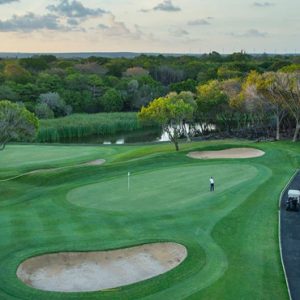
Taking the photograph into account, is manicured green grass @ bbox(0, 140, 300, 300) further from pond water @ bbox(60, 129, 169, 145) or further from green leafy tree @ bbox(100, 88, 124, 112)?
green leafy tree @ bbox(100, 88, 124, 112)

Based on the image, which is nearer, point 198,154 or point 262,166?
point 262,166

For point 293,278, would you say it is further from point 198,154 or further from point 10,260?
point 198,154

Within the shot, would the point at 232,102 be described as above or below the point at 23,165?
above

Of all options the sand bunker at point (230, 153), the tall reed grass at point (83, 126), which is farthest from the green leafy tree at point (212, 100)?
the sand bunker at point (230, 153)

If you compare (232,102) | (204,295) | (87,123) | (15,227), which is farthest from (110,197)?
(87,123)

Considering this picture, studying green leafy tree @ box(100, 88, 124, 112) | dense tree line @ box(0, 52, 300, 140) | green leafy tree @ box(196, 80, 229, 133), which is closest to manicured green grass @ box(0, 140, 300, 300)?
dense tree line @ box(0, 52, 300, 140)

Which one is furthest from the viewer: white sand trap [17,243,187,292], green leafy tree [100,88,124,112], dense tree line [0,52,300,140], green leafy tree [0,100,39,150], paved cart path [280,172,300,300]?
green leafy tree [100,88,124,112]

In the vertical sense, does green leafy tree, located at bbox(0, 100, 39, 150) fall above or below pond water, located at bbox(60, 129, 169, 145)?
above
